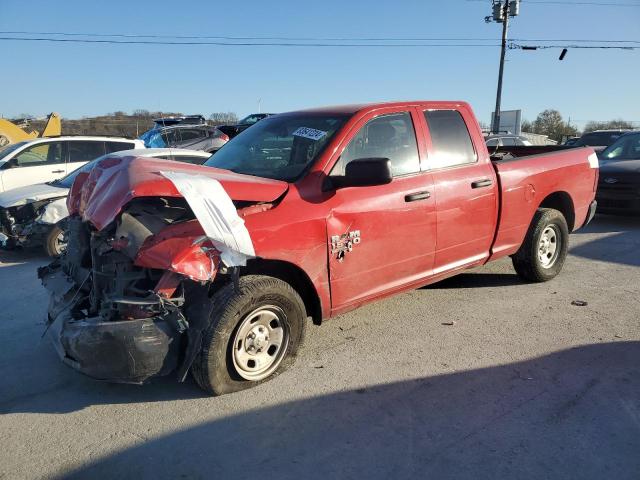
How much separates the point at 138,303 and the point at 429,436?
1.90 meters

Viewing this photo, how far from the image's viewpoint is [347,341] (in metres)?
4.18

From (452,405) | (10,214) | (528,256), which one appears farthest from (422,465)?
(10,214)

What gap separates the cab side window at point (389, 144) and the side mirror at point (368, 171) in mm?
253

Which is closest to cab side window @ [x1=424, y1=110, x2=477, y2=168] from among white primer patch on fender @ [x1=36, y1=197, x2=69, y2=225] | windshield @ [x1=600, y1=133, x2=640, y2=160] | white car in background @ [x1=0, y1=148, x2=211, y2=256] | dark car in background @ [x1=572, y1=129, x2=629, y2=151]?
white car in background @ [x1=0, y1=148, x2=211, y2=256]

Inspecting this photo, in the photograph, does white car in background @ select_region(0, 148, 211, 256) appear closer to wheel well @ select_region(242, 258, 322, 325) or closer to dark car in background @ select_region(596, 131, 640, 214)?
wheel well @ select_region(242, 258, 322, 325)

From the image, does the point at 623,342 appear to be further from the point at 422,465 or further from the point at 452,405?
the point at 422,465

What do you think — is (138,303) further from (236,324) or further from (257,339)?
(257,339)

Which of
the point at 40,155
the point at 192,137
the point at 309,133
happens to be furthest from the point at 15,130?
the point at 309,133

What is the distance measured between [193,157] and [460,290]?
532 cm

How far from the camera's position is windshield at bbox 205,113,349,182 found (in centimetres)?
385

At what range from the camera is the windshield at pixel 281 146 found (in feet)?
12.6

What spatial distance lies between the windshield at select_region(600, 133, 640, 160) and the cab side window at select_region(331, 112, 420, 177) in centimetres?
788

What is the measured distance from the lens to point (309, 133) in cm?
404

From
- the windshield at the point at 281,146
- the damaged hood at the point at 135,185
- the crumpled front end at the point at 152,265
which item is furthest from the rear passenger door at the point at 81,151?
the crumpled front end at the point at 152,265
